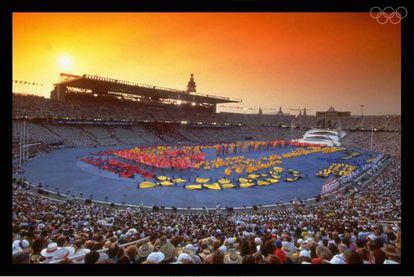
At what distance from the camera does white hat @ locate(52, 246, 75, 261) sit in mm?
5570

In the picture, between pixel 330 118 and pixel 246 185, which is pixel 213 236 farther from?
pixel 330 118

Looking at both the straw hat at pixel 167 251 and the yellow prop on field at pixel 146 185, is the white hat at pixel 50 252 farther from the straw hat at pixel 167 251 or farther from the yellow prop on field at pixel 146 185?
the yellow prop on field at pixel 146 185

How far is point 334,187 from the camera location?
23.3m

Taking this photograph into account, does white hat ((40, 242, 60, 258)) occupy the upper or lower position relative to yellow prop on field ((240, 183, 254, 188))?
upper

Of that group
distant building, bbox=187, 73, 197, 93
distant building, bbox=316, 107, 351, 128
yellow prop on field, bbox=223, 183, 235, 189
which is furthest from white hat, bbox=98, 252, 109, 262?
distant building, bbox=187, 73, 197, 93

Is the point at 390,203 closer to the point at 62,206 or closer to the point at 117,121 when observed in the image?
the point at 62,206

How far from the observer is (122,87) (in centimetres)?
6319

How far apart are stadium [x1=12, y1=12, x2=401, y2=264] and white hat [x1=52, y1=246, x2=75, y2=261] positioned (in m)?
0.03

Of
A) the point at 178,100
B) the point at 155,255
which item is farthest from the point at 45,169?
the point at 178,100

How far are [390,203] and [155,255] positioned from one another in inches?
646

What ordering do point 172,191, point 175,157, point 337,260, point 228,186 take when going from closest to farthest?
point 337,260 < point 172,191 < point 228,186 < point 175,157

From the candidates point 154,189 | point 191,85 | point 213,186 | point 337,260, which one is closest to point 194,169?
point 213,186

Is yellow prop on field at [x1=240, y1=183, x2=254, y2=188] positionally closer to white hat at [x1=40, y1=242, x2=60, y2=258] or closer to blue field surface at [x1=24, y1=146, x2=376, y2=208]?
blue field surface at [x1=24, y1=146, x2=376, y2=208]
